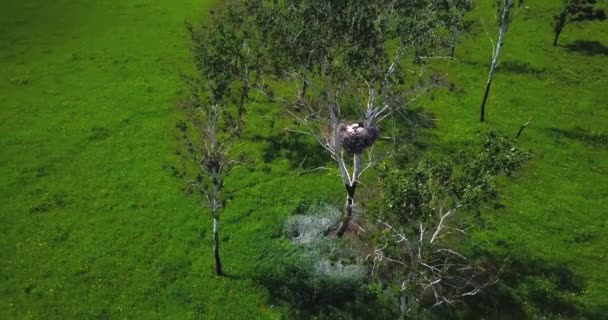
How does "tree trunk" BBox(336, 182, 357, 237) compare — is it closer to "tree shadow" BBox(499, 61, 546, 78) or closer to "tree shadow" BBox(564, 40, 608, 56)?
"tree shadow" BBox(499, 61, 546, 78)

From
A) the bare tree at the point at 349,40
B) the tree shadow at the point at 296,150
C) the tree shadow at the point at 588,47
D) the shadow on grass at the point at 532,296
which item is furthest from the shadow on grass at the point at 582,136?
the tree shadow at the point at 296,150

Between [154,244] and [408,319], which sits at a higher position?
[408,319]

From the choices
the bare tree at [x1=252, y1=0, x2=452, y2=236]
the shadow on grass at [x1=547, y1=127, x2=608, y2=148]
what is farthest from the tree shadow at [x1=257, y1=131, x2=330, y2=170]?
the shadow on grass at [x1=547, y1=127, x2=608, y2=148]

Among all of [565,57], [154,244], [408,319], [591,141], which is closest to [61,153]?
[154,244]

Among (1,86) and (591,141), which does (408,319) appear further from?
(1,86)

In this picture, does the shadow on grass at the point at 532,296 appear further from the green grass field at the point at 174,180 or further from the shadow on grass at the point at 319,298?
the shadow on grass at the point at 319,298

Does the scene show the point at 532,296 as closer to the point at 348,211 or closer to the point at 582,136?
the point at 348,211
